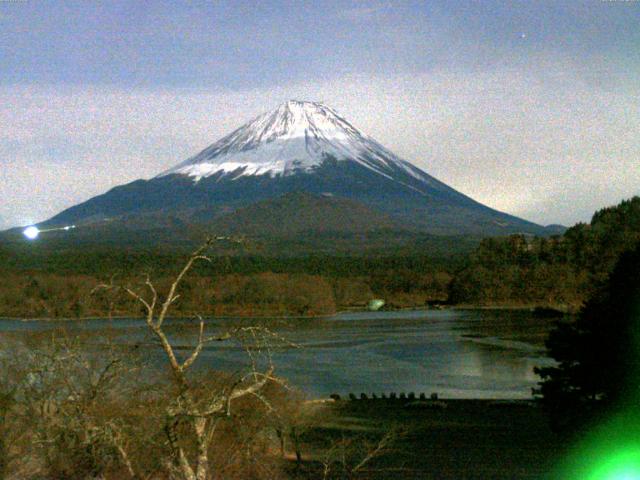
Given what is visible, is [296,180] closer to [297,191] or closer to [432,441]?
[297,191]

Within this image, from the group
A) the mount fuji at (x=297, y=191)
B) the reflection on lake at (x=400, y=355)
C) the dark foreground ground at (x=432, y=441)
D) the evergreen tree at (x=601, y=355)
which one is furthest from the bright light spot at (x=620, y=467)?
the mount fuji at (x=297, y=191)

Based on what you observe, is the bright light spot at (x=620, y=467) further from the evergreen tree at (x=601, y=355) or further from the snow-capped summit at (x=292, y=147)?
the snow-capped summit at (x=292, y=147)

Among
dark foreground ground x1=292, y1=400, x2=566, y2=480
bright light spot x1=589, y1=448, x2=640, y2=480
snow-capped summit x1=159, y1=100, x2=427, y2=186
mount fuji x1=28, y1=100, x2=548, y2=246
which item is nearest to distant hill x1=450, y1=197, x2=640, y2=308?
mount fuji x1=28, y1=100, x2=548, y2=246

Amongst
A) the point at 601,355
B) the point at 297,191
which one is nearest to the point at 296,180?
the point at 297,191

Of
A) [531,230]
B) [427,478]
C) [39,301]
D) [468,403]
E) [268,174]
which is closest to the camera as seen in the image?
[427,478]

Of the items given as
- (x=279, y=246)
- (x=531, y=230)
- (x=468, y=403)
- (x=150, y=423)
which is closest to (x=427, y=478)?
(x=150, y=423)

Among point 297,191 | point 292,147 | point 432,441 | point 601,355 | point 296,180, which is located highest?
point 292,147

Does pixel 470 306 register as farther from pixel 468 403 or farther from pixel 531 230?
pixel 531 230
